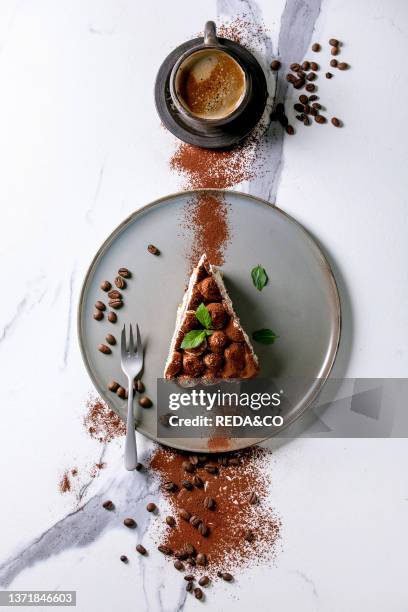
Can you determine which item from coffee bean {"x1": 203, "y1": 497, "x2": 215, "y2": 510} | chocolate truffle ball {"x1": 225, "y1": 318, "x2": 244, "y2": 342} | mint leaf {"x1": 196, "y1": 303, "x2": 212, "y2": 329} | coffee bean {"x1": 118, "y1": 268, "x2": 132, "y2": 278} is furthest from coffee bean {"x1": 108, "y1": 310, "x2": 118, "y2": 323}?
coffee bean {"x1": 203, "y1": 497, "x2": 215, "y2": 510}

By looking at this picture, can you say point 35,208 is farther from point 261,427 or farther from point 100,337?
point 261,427

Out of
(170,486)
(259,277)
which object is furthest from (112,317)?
(170,486)

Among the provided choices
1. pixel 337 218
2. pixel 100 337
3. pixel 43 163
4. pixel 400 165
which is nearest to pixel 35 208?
pixel 43 163

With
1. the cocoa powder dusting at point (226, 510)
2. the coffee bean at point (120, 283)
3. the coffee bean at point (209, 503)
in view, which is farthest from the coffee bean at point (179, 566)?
the coffee bean at point (120, 283)

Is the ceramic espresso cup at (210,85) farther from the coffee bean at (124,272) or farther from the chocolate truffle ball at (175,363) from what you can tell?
the chocolate truffle ball at (175,363)

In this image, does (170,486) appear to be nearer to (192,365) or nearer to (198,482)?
(198,482)

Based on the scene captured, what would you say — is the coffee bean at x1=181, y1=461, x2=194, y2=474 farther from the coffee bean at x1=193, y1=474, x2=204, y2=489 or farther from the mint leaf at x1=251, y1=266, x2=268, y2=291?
the mint leaf at x1=251, y1=266, x2=268, y2=291
